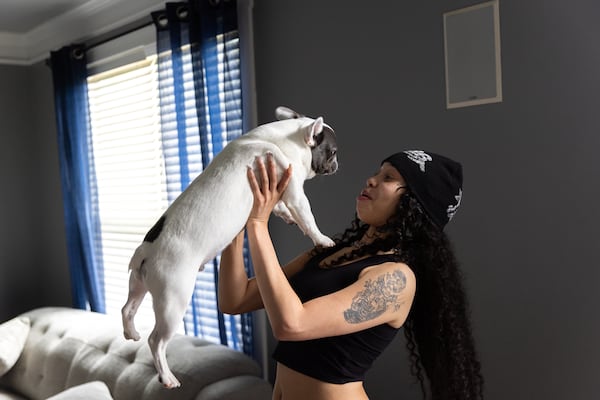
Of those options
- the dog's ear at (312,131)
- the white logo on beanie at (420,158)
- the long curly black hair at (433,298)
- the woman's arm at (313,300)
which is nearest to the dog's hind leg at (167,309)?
the woman's arm at (313,300)

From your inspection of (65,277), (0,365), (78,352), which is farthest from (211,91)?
(65,277)

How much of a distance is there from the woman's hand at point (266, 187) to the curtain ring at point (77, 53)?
9.72 ft

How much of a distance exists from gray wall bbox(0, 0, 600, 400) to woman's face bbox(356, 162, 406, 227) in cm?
60

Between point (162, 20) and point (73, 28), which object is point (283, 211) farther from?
point (73, 28)

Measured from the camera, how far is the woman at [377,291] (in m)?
1.30

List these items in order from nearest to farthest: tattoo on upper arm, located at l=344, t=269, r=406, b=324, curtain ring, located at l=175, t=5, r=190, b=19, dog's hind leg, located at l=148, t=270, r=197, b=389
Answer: dog's hind leg, located at l=148, t=270, r=197, b=389
tattoo on upper arm, located at l=344, t=269, r=406, b=324
curtain ring, located at l=175, t=5, r=190, b=19

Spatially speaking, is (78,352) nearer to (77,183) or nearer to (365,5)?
(77,183)

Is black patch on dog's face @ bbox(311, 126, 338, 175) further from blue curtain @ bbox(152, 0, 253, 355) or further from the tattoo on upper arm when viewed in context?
blue curtain @ bbox(152, 0, 253, 355)

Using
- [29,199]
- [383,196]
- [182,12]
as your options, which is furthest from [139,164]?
[383,196]

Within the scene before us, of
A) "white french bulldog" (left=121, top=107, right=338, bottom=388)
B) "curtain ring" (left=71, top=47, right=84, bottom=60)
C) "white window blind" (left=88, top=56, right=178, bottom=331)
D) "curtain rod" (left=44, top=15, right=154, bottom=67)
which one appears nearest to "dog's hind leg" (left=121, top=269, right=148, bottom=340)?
"white french bulldog" (left=121, top=107, right=338, bottom=388)

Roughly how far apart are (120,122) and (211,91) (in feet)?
3.77

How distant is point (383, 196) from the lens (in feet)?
4.77

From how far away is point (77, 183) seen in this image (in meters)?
3.82

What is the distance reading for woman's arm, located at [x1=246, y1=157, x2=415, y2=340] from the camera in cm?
121
